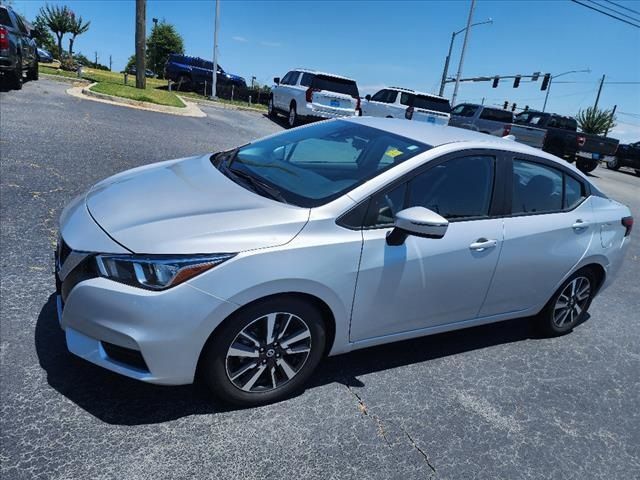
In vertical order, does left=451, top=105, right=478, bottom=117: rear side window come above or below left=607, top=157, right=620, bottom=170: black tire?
above

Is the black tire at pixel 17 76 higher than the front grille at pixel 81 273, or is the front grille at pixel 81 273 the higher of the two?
the black tire at pixel 17 76

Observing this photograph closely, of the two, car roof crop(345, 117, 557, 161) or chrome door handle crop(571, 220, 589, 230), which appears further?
chrome door handle crop(571, 220, 589, 230)

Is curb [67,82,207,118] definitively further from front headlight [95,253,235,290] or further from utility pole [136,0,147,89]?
front headlight [95,253,235,290]

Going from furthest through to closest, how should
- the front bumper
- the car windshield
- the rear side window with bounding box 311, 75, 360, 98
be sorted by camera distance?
the rear side window with bounding box 311, 75, 360, 98 → the car windshield → the front bumper

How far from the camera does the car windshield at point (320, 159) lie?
9.61 ft

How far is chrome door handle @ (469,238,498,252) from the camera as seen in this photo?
3148 millimetres

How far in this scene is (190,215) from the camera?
2.57m

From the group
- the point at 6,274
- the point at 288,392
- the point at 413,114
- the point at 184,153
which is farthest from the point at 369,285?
the point at 413,114

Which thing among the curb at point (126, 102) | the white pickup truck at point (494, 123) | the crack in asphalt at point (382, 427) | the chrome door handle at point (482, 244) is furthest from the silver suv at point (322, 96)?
the crack in asphalt at point (382, 427)

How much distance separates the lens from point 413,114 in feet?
53.2

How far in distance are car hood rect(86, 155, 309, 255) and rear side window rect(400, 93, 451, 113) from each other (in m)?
14.6

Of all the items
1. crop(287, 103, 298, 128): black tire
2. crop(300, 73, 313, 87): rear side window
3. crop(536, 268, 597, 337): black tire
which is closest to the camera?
crop(536, 268, 597, 337): black tire

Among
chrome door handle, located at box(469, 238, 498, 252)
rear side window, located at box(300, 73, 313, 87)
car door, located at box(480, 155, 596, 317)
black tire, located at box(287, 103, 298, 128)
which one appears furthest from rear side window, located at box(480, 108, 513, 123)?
chrome door handle, located at box(469, 238, 498, 252)

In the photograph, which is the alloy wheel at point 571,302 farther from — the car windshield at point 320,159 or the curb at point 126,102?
the curb at point 126,102
